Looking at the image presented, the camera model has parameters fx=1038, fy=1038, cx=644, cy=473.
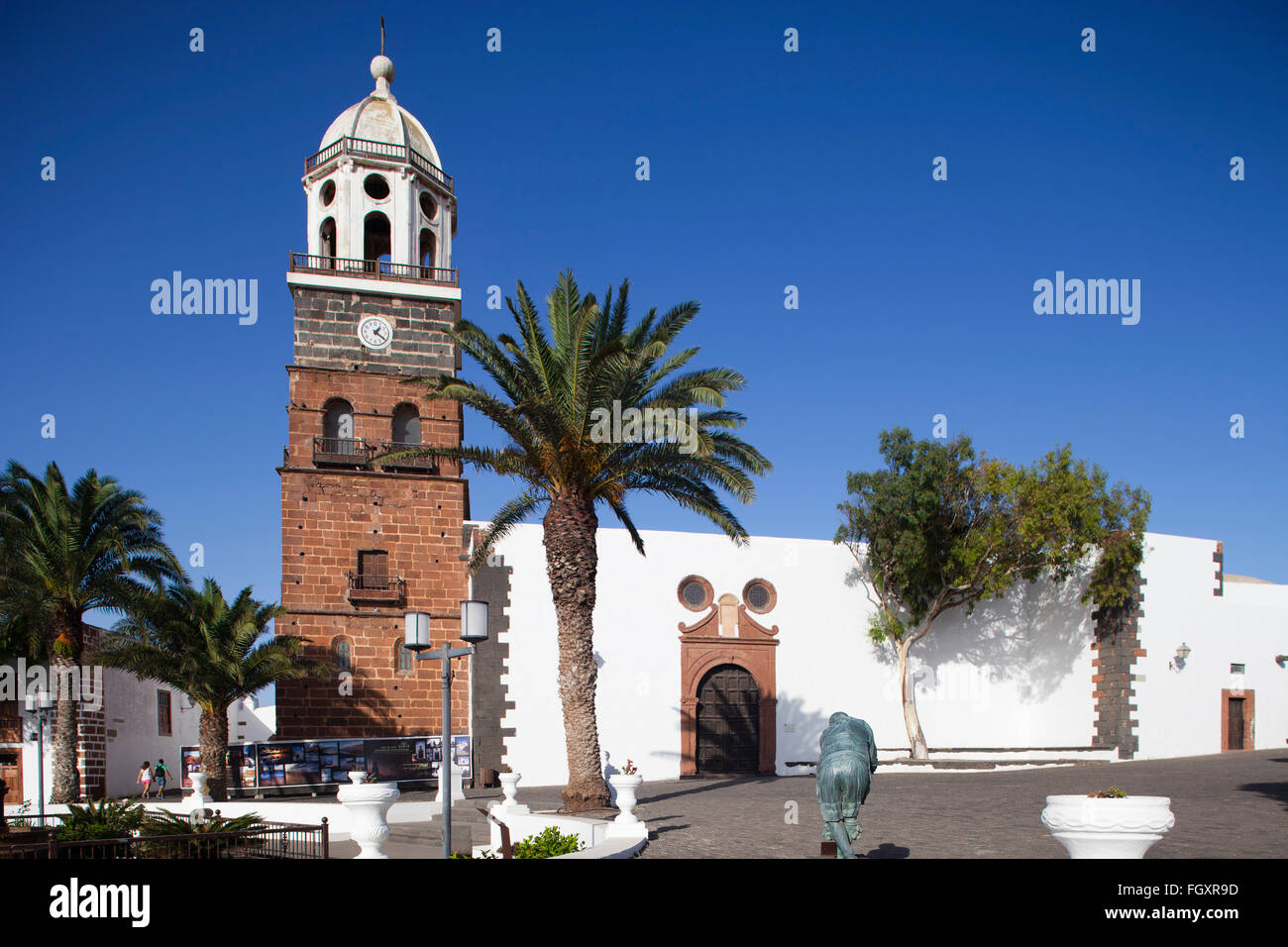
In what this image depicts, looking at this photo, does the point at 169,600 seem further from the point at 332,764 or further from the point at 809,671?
the point at 809,671

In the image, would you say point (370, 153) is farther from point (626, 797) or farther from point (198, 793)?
point (626, 797)

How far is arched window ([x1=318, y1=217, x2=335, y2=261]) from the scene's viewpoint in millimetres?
27031

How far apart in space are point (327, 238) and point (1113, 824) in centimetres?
2484

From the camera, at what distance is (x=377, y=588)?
2514cm

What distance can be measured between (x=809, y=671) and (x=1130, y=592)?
889cm

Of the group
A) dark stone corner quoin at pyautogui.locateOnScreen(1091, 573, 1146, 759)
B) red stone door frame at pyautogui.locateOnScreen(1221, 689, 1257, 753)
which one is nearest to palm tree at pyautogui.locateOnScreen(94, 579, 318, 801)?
dark stone corner quoin at pyautogui.locateOnScreen(1091, 573, 1146, 759)

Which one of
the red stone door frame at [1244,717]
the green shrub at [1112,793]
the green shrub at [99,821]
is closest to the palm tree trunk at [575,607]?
the green shrub at [99,821]

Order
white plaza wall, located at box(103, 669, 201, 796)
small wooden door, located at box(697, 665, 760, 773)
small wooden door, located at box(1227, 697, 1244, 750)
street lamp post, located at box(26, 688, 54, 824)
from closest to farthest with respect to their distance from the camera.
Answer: street lamp post, located at box(26, 688, 54, 824), small wooden door, located at box(697, 665, 760, 773), small wooden door, located at box(1227, 697, 1244, 750), white plaza wall, located at box(103, 669, 201, 796)

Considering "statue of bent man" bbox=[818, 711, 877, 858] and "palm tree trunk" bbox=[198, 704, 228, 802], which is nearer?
"statue of bent man" bbox=[818, 711, 877, 858]

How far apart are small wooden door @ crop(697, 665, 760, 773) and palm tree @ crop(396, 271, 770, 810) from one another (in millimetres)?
9711

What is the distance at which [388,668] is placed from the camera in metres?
25.0

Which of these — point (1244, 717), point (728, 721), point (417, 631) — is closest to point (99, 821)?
point (417, 631)

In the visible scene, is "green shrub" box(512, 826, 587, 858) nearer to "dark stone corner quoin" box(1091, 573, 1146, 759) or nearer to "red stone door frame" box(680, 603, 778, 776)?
"red stone door frame" box(680, 603, 778, 776)
